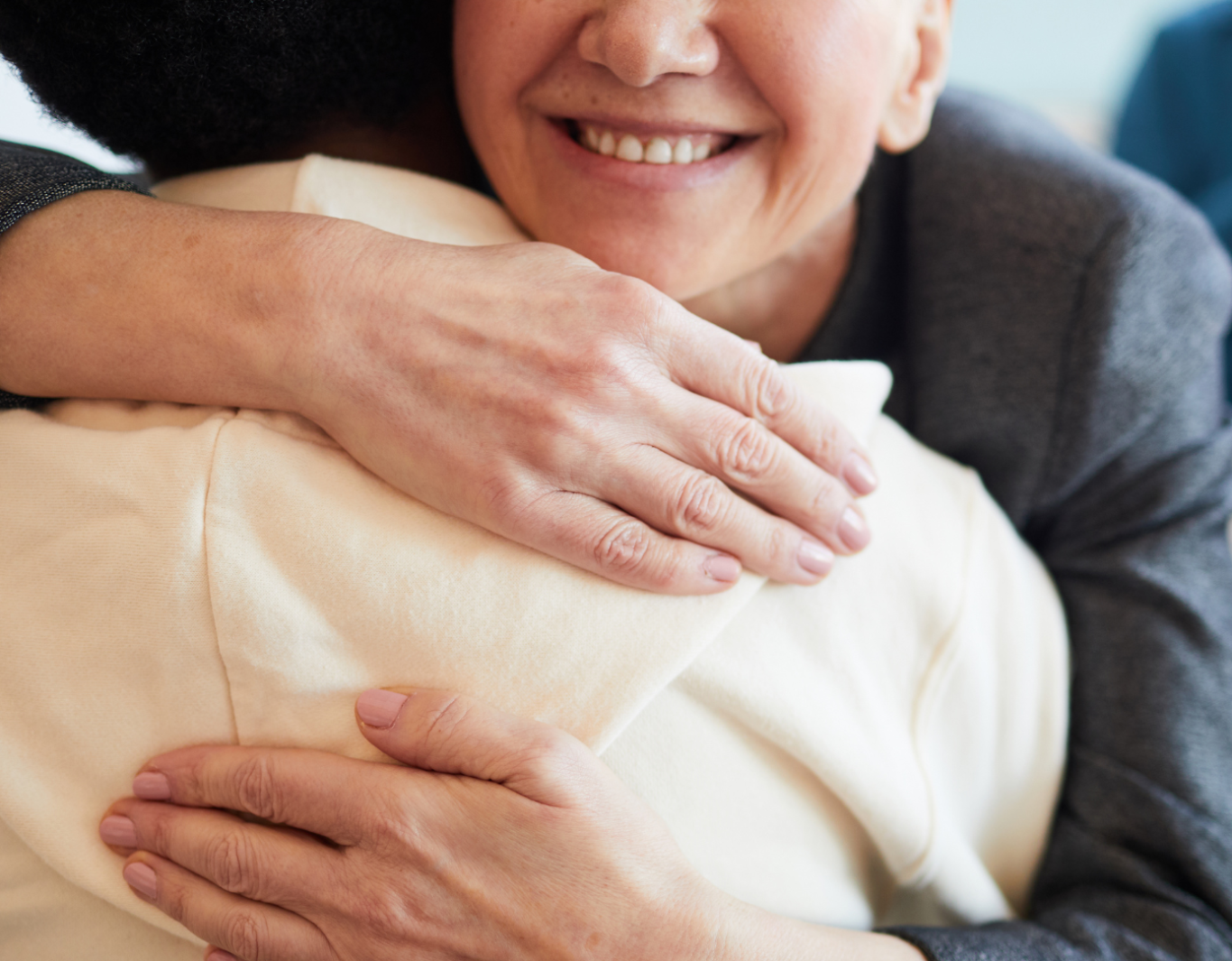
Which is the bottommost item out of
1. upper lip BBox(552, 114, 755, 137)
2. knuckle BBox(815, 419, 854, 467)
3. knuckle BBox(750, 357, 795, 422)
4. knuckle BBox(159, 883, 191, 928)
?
knuckle BBox(159, 883, 191, 928)

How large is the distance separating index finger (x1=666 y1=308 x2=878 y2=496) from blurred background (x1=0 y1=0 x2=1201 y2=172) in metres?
2.31

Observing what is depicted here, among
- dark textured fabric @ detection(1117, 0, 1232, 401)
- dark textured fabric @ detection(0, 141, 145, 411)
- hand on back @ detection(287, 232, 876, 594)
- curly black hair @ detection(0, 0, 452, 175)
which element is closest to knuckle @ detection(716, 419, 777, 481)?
hand on back @ detection(287, 232, 876, 594)

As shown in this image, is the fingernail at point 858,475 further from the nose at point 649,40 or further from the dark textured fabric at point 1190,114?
the dark textured fabric at point 1190,114

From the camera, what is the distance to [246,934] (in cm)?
75

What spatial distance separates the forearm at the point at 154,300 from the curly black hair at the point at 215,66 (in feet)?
0.27

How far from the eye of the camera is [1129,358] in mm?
1093

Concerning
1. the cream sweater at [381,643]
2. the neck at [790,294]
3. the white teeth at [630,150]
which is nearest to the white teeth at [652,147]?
Answer: the white teeth at [630,150]

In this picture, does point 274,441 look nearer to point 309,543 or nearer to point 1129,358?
point 309,543

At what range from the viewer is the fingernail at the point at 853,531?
2.78ft

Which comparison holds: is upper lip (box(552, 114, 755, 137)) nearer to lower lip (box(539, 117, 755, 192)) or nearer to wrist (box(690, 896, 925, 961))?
lower lip (box(539, 117, 755, 192))

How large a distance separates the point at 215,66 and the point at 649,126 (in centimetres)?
37

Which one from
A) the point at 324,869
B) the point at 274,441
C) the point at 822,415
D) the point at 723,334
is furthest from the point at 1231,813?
the point at 274,441

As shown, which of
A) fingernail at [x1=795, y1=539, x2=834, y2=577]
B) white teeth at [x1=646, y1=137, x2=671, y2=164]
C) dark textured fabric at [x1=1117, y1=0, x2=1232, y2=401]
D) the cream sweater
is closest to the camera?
the cream sweater

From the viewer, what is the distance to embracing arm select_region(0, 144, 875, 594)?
759mm
